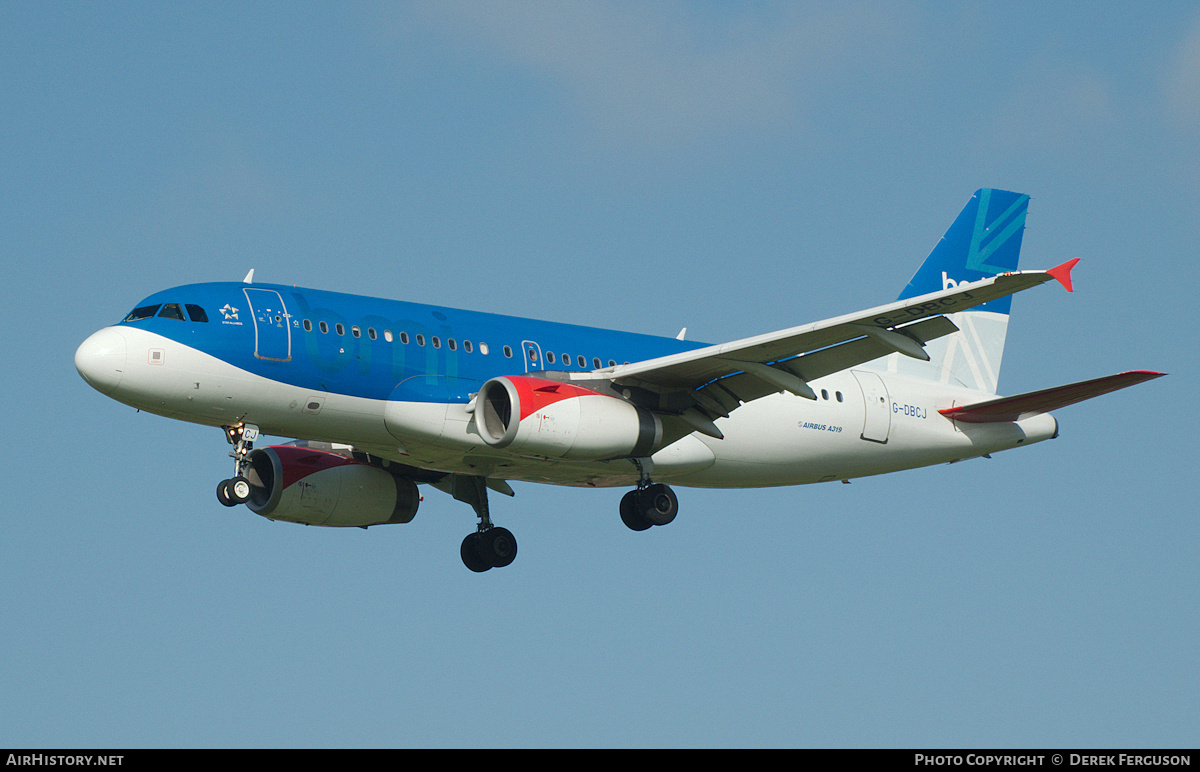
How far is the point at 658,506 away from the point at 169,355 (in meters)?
10.4

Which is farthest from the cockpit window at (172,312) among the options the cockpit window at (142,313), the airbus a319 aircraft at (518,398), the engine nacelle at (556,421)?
the engine nacelle at (556,421)

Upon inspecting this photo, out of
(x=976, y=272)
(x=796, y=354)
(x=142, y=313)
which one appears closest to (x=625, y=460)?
(x=796, y=354)

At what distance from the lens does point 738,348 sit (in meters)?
26.4

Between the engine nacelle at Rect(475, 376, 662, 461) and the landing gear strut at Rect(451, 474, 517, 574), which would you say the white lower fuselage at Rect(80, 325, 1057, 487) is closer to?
the engine nacelle at Rect(475, 376, 662, 461)

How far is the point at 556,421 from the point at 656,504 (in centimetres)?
391

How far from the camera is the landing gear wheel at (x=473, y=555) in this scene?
107ft

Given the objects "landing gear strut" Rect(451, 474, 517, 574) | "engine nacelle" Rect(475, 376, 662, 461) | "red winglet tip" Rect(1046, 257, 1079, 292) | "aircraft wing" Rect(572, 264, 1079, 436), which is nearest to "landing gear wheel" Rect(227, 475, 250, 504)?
"engine nacelle" Rect(475, 376, 662, 461)

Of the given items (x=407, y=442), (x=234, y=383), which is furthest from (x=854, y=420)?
(x=234, y=383)

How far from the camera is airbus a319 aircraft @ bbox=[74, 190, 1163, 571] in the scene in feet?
83.3

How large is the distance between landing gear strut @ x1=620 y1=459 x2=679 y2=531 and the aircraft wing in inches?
63.1

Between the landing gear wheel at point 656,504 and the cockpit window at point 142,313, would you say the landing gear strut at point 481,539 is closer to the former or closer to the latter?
the landing gear wheel at point 656,504

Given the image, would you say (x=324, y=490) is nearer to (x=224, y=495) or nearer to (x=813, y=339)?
(x=224, y=495)

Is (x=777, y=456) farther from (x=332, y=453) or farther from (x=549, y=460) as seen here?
(x=332, y=453)
